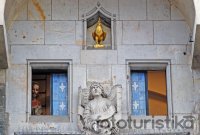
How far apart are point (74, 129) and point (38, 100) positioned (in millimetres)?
880

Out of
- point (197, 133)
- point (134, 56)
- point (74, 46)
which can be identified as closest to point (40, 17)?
point (74, 46)

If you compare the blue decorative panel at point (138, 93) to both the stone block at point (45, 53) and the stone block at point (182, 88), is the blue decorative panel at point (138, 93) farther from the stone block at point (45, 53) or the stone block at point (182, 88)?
the stone block at point (45, 53)

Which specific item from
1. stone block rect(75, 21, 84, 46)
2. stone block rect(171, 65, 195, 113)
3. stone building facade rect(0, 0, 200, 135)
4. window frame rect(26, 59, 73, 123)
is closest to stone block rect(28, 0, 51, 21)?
stone building facade rect(0, 0, 200, 135)

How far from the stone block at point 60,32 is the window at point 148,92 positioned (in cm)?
124

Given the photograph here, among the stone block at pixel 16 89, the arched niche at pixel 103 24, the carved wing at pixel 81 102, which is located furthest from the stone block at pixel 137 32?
the stone block at pixel 16 89

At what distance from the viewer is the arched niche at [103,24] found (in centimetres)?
1383

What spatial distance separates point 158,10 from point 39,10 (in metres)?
2.06

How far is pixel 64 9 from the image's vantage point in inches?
548

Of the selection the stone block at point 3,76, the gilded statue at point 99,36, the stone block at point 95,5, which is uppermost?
the stone block at point 95,5

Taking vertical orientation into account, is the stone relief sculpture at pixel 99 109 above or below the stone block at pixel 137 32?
below

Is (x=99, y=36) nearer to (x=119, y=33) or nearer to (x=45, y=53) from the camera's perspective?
(x=119, y=33)

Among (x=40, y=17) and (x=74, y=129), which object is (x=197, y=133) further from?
(x=40, y=17)

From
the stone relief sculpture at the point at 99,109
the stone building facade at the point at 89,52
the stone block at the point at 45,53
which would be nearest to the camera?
the stone relief sculpture at the point at 99,109

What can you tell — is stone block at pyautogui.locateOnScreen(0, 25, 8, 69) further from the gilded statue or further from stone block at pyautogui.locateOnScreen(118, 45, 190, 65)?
stone block at pyautogui.locateOnScreen(118, 45, 190, 65)
